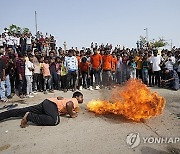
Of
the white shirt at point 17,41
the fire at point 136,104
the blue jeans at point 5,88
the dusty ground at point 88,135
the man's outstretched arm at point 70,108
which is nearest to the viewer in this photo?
the dusty ground at point 88,135

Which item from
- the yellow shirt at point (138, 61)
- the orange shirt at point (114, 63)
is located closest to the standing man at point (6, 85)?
the orange shirt at point (114, 63)

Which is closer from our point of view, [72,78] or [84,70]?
[72,78]

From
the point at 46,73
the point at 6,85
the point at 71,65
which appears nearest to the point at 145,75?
the point at 71,65

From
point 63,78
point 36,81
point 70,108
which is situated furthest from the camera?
point 63,78

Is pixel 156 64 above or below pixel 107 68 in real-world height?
above

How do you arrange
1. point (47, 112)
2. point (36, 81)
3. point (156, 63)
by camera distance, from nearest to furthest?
point (47, 112) → point (36, 81) → point (156, 63)

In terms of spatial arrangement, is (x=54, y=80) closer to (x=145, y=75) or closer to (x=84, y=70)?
(x=84, y=70)

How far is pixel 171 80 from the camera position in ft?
44.2

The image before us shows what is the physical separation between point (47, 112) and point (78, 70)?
602 cm

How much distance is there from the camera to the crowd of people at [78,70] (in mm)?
11504

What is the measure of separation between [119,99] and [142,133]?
1.98m

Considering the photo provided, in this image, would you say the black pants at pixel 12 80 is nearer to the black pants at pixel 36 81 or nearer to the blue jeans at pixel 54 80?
the black pants at pixel 36 81

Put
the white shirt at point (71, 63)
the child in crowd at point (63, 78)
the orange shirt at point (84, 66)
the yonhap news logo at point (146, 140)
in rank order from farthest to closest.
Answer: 1. the orange shirt at point (84, 66)
2. the child in crowd at point (63, 78)
3. the white shirt at point (71, 63)
4. the yonhap news logo at point (146, 140)

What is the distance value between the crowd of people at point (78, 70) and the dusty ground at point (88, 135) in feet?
12.8
